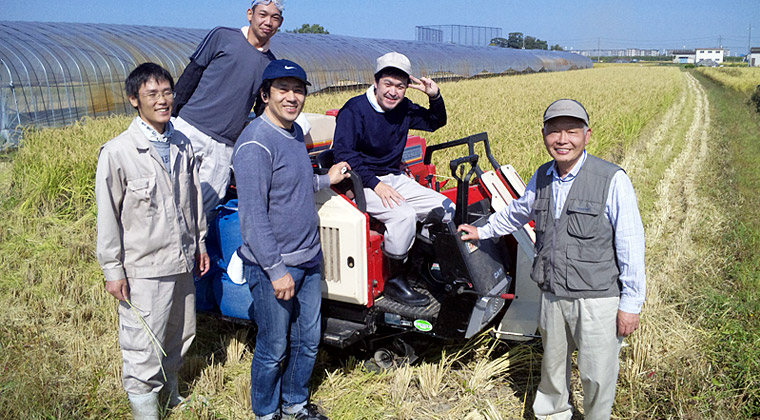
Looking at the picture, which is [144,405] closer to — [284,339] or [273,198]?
[284,339]

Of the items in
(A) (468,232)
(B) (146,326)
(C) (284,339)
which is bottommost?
(C) (284,339)

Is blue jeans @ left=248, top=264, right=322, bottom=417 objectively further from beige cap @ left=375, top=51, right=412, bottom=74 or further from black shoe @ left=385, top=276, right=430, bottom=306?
beige cap @ left=375, top=51, right=412, bottom=74

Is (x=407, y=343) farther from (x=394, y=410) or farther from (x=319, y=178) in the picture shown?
(x=319, y=178)

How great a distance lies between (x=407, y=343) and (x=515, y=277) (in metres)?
0.85

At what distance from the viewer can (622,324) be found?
110 inches

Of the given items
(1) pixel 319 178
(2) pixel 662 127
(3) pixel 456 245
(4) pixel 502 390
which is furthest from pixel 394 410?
(2) pixel 662 127

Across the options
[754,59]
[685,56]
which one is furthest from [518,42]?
[685,56]

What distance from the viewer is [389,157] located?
4.07 meters

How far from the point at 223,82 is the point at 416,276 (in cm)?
187

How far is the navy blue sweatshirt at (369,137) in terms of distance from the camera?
12.6 feet

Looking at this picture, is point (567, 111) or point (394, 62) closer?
point (567, 111)

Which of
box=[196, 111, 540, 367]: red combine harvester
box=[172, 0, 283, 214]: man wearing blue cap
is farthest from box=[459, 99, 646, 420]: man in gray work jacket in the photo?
box=[172, 0, 283, 214]: man wearing blue cap

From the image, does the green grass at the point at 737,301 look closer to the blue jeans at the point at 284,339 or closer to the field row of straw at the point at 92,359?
the field row of straw at the point at 92,359

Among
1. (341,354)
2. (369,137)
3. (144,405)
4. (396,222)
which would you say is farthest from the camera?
(341,354)
